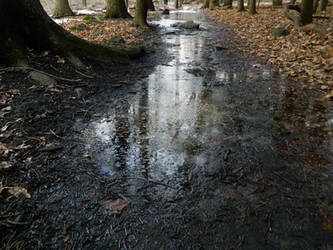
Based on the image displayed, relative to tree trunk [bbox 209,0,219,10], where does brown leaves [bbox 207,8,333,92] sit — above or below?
below

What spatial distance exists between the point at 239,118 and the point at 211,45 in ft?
24.8

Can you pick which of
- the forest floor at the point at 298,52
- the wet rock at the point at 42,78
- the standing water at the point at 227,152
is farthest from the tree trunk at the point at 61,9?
the standing water at the point at 227,152

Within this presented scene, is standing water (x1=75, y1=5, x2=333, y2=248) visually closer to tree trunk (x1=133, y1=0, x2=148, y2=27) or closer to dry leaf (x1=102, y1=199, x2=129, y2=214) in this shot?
dry leaf (x1=102, y1=199, x2=129, y2=214)

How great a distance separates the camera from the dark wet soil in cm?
235

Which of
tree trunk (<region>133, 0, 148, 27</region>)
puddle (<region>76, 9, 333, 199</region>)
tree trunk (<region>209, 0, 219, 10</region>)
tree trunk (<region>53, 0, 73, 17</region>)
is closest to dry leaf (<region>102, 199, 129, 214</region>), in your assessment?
puddle (<region>76, 9, 333, 199</region>)

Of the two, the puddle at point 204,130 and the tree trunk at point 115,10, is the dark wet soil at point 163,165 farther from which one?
the tree trunk at point 115,10

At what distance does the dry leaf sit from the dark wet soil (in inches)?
1.9

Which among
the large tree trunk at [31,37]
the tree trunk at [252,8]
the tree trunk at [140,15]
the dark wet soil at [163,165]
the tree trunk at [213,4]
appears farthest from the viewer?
the tree trunk at [213,4]

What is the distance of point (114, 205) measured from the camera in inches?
105

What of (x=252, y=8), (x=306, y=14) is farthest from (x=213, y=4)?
(x=306, y=14)

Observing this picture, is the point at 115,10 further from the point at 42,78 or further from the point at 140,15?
the point at 42,78

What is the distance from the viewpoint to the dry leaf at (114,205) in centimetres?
258

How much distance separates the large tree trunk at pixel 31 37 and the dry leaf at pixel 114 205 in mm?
4470

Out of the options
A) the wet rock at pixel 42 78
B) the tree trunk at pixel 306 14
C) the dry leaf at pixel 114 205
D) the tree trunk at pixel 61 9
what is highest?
the tree trunk at pixel 61 9
